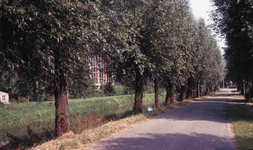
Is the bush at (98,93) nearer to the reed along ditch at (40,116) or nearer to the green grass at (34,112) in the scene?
the green grass at (34,112)

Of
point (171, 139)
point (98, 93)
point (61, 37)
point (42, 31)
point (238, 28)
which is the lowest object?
point (98, 93)

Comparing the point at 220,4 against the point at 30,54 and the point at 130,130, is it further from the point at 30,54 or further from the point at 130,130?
the point at 30,54

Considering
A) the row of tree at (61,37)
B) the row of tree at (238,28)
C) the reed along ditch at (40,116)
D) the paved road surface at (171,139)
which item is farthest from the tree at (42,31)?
the row of tree at (238,28)

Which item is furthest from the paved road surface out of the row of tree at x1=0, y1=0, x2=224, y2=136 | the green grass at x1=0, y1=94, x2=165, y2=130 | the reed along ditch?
the green grass at x1=0, y1=94, x2=165, y2=130

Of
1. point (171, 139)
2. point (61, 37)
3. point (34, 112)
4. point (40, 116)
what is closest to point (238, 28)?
point (171, 139)

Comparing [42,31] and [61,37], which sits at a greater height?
Answer: [42,31]

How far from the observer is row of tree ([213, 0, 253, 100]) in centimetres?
1401

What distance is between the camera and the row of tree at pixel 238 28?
46.0 feet

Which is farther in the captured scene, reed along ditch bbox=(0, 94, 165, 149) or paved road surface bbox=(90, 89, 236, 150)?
reed along ditch bbox=(0, 94, 165, 149)

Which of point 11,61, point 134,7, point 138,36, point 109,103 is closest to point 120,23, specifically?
point 138,36

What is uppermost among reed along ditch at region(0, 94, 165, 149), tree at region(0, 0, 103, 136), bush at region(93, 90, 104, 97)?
tree at region(0, 0, 103, 136)

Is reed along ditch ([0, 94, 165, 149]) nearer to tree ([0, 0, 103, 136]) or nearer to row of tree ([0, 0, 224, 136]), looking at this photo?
row of tree ([0, 0, 224, 136])

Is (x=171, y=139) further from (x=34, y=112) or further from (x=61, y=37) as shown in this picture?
(x=34, y=112)

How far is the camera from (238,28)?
1480cm
